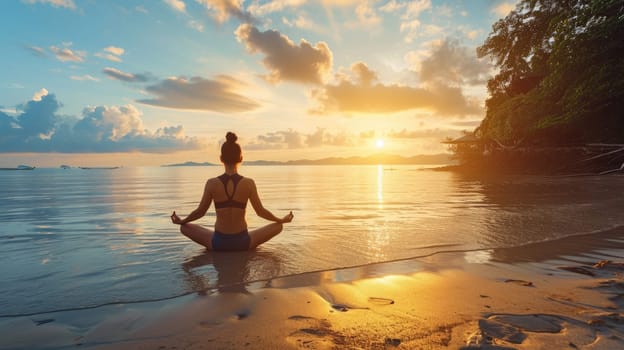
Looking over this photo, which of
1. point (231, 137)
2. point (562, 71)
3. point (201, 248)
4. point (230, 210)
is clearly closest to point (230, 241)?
point (230, 210)

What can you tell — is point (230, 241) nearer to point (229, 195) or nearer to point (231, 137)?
point (229, 195)

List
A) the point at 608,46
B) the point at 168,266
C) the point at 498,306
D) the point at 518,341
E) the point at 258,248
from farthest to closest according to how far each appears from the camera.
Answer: the point at 608,46 → the point at 258,248 → the point at 168,266 → the point at 498,306 → the point at 518,341

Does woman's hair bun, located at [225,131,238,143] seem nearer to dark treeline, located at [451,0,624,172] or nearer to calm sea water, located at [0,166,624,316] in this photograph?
calm sea water, located at [0,166,624,316]

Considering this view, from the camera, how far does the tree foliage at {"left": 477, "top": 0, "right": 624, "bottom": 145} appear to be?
67.3 ft

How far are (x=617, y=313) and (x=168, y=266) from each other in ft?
18.6

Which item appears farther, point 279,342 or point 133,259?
point 133,259

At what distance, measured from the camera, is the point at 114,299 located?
389 centimetres

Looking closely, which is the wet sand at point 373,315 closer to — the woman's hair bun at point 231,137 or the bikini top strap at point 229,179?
the bikini top strap at point 229,179

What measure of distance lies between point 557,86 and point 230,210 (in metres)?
27.1

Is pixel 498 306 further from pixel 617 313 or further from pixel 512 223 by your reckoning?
pixel 512 223

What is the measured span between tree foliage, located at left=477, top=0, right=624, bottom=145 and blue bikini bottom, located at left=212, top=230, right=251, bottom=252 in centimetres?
2465

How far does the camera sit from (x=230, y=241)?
595 centimetres

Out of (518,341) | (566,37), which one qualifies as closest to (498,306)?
(518,341)

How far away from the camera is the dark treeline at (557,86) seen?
67.7ft
